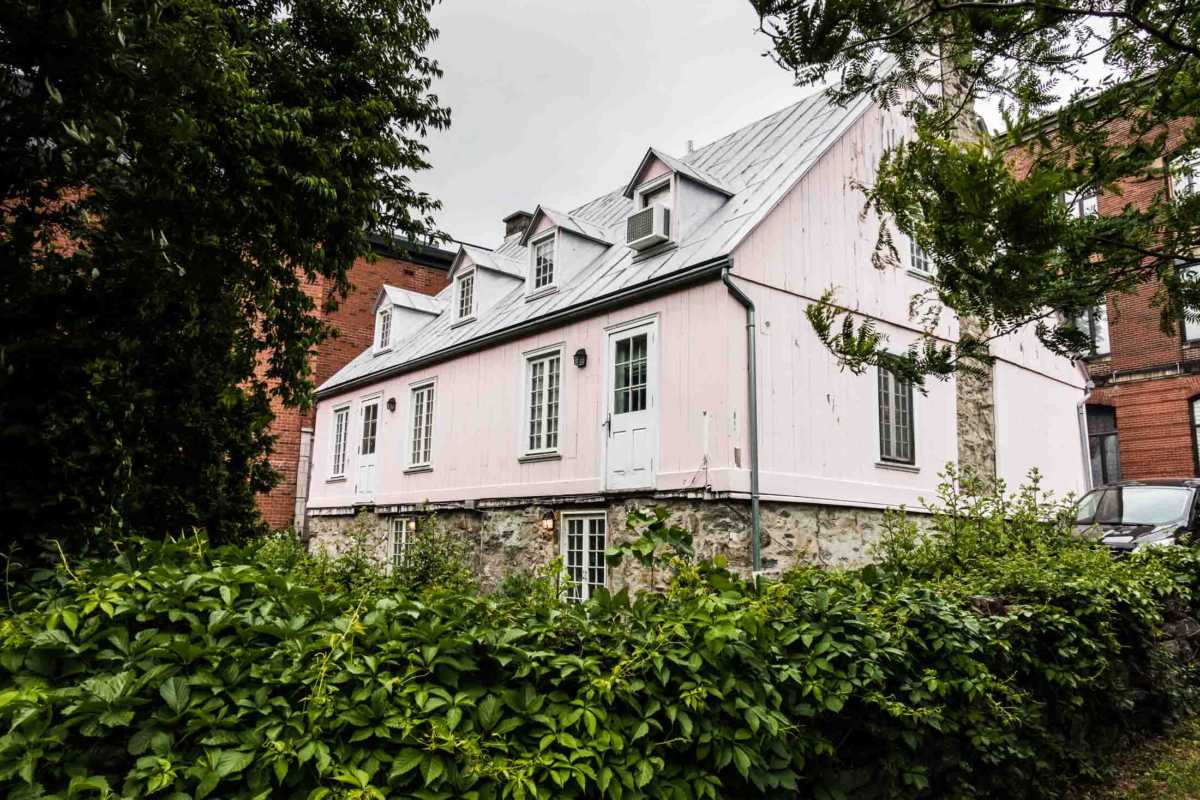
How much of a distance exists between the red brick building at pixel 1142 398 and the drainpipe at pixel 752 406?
12.7 metres

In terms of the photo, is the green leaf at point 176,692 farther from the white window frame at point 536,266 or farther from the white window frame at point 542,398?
the white window frame at point 536,266

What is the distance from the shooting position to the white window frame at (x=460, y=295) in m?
16.6

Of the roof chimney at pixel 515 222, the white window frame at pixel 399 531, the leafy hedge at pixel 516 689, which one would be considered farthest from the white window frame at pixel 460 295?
the leafy hedge at pixel 516 689

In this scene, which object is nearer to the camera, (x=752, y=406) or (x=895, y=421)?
(x=752, y=406)

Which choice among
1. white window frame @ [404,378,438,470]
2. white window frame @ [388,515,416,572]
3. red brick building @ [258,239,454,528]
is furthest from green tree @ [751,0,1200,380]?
red brick building @ [258,239,454,528]

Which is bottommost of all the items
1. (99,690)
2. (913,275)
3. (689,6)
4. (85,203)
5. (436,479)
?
(99,690)

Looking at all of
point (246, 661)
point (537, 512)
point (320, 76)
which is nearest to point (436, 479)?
point (537, 512)

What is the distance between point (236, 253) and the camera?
6.09m

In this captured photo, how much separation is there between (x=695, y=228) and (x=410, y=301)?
9.56 m

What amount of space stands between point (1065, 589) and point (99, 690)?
192 inches

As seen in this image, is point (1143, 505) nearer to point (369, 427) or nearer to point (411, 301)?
point (369, 427)

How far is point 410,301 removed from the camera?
19.6m

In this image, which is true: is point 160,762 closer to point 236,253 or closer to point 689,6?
point 689,6

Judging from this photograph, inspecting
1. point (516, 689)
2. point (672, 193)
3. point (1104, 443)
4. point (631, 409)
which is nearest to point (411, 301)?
point (672, 193)
